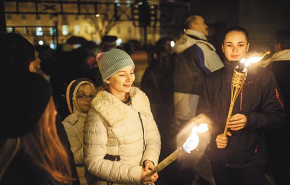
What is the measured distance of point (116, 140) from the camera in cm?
278

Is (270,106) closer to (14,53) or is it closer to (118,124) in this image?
(118,124)

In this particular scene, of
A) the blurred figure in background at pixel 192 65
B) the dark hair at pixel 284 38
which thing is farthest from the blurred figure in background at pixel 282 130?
the blurred figure in background at pixel 192 65

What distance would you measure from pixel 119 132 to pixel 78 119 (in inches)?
28.5

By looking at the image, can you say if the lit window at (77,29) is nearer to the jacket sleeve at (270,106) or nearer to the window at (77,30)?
the window at (77,30)

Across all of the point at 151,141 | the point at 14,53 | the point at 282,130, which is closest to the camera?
the point at 14,53

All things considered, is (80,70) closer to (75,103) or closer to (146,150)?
(75,103)

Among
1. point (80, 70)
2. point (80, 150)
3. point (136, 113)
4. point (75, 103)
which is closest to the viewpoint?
point (136, 113)

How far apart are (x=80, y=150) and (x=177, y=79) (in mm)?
2307

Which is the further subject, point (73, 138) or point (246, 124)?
point (73, 138)

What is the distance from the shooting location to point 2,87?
1590mm

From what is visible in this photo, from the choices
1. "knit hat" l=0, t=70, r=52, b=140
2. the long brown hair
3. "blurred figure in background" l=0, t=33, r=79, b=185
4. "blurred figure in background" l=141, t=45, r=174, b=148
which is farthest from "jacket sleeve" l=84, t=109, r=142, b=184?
"blurred figure in background" l=141, t=45, r=174, b=148

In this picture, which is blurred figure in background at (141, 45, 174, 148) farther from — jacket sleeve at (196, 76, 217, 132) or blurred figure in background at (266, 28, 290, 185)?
jacket sleeve at (196, 76, 217, 132)

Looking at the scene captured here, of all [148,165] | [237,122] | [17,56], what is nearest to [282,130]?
[237,122]

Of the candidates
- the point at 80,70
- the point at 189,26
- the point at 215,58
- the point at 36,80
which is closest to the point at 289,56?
the point at 215,58
